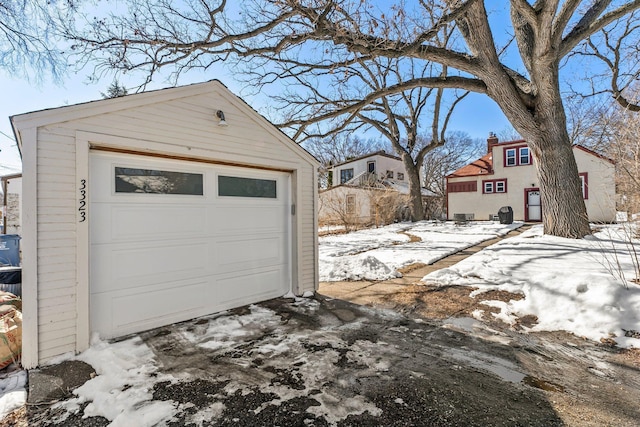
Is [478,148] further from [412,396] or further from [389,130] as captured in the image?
[412,396]

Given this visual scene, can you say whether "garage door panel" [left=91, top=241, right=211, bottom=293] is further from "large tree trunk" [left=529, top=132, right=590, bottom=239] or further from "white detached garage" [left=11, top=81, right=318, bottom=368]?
"large tree trunk" [left=529, top=132, right=590, bottom=239]

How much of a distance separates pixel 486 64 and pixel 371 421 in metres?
8.49

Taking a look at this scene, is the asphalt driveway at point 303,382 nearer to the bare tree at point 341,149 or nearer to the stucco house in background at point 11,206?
the stucco house in background at point 11,206

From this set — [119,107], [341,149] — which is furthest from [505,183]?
[119,107]

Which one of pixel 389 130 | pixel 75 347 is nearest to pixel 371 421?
pixel 75 347

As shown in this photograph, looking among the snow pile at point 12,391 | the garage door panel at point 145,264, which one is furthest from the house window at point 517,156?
the snow pile at point 12,391

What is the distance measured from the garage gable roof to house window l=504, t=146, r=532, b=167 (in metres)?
20.7

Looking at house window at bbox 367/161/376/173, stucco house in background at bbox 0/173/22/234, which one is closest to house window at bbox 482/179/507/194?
house window at bbox 367/161/376/173

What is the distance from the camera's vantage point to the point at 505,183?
69.2 ft

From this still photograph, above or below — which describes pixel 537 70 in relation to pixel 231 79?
below

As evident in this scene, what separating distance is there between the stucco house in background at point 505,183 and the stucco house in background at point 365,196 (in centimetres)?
279

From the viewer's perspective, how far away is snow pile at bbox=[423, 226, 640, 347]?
351 cm

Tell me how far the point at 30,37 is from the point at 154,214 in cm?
576

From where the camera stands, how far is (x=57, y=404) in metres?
2.37
